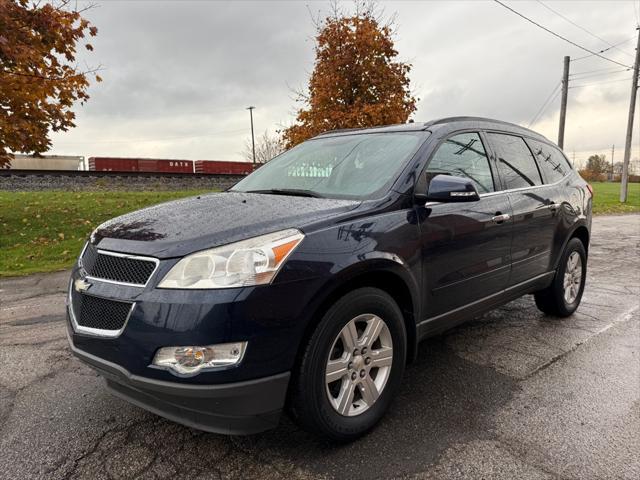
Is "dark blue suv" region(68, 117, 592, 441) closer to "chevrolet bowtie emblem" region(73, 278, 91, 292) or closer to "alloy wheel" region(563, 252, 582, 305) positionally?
"chevrolet bowtie emblem" region(73, 278, 91, 292)

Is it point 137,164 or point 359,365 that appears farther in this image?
point 137,164

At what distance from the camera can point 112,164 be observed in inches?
1534

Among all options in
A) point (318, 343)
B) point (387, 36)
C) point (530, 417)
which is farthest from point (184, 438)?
point (387, 36)

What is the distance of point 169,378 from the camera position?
2086mm

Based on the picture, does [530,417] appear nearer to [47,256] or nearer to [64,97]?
[47,256]

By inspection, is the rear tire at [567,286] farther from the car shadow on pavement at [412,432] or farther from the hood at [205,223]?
the hood at [205,223]

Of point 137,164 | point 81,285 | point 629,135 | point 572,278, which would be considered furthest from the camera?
point 137,164

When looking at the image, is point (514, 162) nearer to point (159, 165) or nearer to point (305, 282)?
point (305, 282)

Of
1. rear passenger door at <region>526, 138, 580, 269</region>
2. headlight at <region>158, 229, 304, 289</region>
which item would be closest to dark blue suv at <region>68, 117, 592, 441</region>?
headlight at <region>158, 229, 304, 289</region>

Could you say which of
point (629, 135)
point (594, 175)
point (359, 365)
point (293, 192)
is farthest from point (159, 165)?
point (594, 175)

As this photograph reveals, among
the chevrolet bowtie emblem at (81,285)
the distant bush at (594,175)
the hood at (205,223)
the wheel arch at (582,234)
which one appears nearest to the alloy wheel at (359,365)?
the hood at (205,223)

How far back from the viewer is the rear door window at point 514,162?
382cm

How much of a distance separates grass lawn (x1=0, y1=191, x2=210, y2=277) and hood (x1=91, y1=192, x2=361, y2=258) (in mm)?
5588

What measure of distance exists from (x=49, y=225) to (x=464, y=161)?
9.70m
